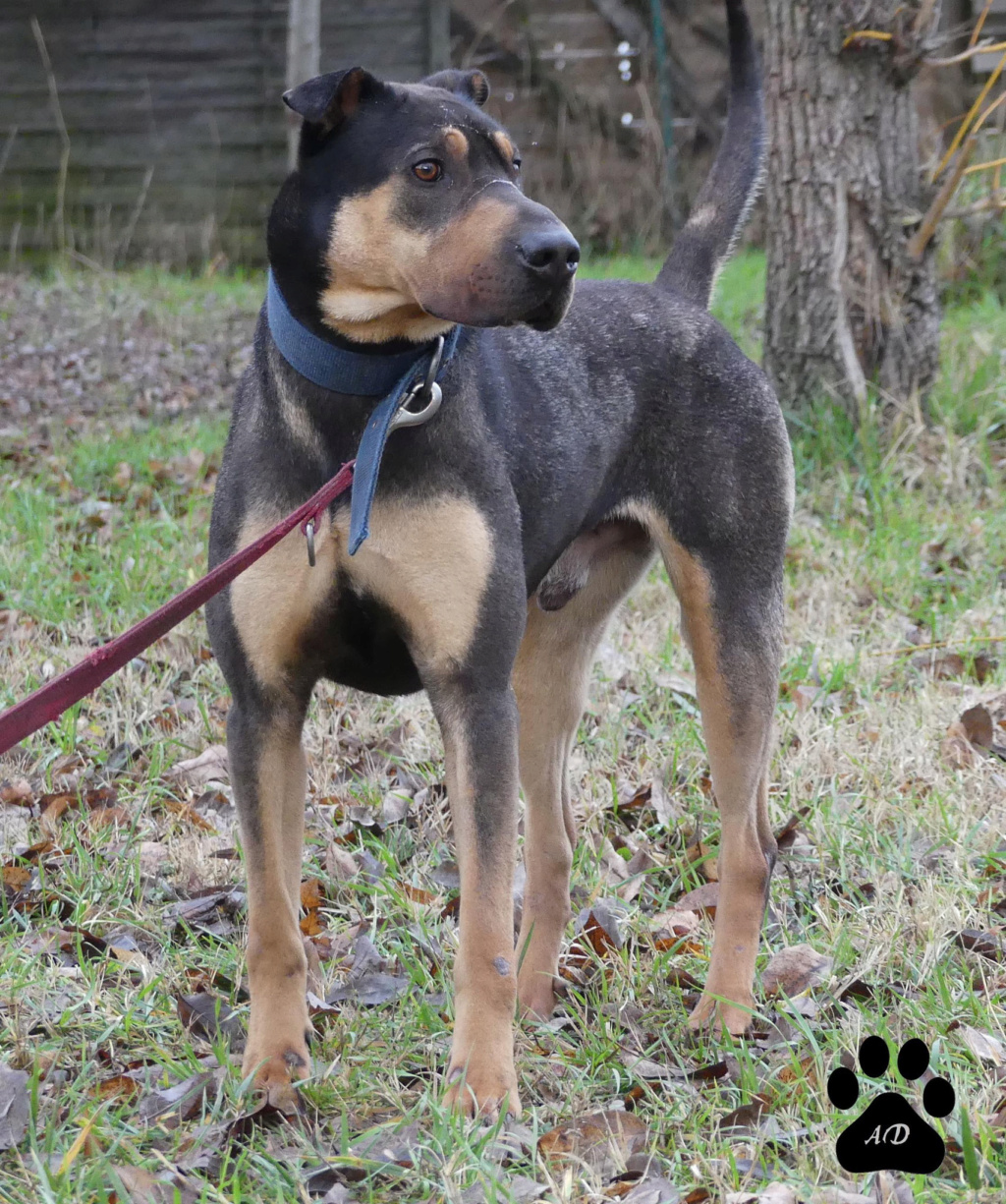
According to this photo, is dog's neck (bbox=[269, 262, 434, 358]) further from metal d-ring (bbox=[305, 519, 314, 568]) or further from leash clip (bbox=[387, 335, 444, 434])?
metal d-ring (bbox=[305, 519, 314, 568])

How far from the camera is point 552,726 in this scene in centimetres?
343

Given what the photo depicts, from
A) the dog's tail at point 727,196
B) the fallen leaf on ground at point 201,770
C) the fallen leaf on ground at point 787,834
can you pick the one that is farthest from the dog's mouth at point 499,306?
the fallen leaf on ground at point 201,770

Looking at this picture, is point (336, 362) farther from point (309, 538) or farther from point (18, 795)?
point (18, 795)

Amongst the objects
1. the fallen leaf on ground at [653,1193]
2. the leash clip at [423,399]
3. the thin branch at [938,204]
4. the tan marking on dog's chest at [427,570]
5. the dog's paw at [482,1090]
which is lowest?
the dog's paw at [482,1090]

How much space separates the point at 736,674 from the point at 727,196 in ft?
4.41

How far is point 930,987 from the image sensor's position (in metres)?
2.84

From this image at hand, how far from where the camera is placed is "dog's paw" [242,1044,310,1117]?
257cm

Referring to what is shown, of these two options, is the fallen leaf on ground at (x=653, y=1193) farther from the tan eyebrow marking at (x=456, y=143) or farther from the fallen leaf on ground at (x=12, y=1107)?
the tan eyebrow marking at (x=456, y=143)

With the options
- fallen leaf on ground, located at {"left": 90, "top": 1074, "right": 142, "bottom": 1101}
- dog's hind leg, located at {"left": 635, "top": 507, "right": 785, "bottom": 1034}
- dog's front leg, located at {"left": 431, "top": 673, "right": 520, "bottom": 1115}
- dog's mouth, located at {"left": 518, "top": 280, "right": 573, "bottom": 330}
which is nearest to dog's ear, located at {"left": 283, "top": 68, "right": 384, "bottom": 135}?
dog's mouth, located at {"left": 518, "top": 280, "right": 573, "bottom": 330}

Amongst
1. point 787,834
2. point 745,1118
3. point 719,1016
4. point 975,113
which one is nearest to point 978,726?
point 787,834

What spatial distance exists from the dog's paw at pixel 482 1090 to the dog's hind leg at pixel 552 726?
0.54 metres

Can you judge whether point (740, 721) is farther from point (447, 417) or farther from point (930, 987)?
point (447, 417)

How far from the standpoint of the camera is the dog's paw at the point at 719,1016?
291 cm

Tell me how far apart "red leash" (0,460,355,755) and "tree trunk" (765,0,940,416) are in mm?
4164
